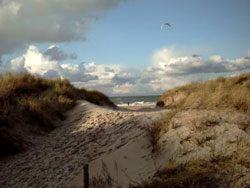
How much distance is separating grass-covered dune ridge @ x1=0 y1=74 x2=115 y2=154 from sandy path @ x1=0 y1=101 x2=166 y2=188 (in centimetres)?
55

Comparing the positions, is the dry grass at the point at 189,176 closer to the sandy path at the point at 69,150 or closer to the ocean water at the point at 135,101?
the sandy path at the point at 69,150

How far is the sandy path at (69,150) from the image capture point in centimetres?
481

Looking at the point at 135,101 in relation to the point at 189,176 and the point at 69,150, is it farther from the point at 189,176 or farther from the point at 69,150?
the point at 189,176

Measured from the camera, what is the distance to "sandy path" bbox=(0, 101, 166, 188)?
4812 mm

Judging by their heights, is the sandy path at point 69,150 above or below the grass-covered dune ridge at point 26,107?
below

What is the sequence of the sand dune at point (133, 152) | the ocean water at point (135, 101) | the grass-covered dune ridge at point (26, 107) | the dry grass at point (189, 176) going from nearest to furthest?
the dry grass at point (189, 176) < the sand dune at point (133, 152) < the grass-covered dune ridge at point (26, 107) < the ocean water at point (135, 101)

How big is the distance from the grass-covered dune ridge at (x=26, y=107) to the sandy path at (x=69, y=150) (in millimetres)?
546

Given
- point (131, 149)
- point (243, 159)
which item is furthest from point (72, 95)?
point (243, 159)

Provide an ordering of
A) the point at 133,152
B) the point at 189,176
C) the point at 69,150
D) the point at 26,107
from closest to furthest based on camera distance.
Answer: the point at 189,176 → the point at 133,152 → the point at 69,150 → the point at 26,107

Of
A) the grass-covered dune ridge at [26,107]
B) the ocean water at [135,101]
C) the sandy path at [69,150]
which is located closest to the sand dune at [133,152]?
the sandy path at [69,150]

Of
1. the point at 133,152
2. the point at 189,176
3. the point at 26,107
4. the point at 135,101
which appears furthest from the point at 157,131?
the point at 135,101

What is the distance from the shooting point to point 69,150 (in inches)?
233

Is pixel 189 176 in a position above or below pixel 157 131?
below

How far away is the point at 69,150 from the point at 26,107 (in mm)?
3404
